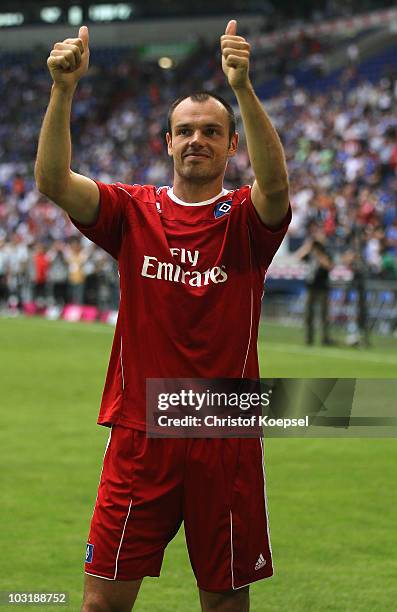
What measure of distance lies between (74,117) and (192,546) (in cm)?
4879

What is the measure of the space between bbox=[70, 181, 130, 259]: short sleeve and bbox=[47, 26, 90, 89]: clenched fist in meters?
0.46

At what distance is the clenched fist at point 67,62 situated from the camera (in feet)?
13.9

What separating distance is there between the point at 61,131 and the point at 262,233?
79cm

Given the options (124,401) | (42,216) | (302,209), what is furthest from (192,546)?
(42,216)

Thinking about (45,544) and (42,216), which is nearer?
(45,544)

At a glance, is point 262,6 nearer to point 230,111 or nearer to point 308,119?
point 308,119

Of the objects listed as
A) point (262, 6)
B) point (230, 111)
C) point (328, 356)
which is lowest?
point (328, 356)

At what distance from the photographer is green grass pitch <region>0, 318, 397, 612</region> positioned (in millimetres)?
7000

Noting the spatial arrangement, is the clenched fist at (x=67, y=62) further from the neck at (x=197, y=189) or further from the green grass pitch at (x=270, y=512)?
the green grass pitch at (x=270, y=512)

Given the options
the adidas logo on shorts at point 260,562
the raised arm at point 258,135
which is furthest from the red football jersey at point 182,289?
the adidas logo on shorts at point 260,562

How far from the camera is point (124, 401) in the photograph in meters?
4.54

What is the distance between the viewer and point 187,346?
446cm

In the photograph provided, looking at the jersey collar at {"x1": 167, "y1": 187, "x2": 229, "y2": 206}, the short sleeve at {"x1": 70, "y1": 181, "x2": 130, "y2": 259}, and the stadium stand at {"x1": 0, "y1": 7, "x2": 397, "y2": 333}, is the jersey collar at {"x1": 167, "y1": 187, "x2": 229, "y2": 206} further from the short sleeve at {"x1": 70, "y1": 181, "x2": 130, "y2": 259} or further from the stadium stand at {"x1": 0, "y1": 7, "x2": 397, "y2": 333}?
the stadium stand at {"x1": 0, "y1": 7, "x2": 397, "y2": 333}

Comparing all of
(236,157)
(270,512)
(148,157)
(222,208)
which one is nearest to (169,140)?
(222,208)
